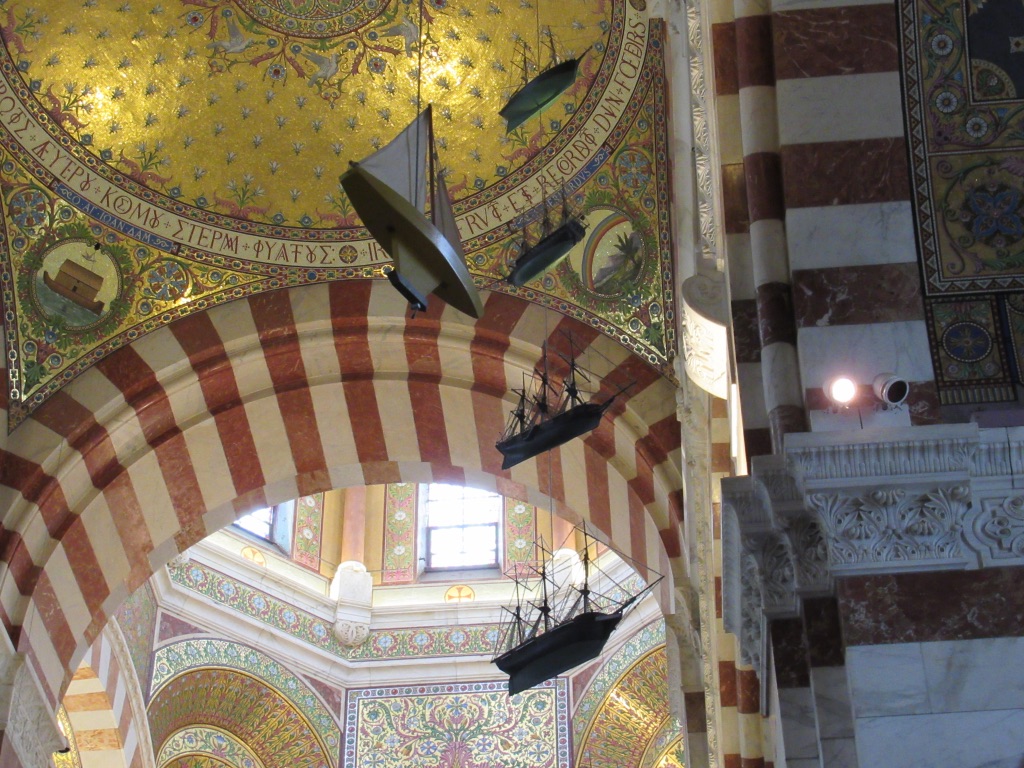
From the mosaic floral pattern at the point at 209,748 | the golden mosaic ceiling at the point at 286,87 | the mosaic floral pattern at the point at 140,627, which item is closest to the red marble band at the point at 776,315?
the golden mosaic ceiling at the point at 286,87

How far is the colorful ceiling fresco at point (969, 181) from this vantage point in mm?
5652

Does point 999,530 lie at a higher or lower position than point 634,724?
lower

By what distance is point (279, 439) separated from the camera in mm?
10531

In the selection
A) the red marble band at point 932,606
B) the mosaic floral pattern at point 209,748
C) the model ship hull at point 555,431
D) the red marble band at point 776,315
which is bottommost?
the red marble band at point 932,606

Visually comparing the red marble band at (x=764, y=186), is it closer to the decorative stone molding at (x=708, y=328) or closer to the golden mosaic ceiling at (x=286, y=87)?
the decorative stone molding at (x=708, y=328)

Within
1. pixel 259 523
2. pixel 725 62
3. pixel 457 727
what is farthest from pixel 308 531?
pixel 725 62

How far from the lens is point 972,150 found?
595 centimetres

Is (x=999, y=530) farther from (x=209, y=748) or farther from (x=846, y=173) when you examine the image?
(x=209, y=748)

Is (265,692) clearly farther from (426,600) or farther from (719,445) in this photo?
(719,445)

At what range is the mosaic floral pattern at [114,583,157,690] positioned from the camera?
13.4 m

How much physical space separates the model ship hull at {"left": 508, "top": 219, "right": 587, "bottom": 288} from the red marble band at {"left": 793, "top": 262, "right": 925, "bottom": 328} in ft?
10.5

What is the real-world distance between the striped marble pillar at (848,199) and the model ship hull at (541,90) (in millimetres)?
2007

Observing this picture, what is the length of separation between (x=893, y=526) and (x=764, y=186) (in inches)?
55.3

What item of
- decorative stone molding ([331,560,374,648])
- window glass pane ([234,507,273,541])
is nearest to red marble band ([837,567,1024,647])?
decorative stone molding ([331,560,374,648])
